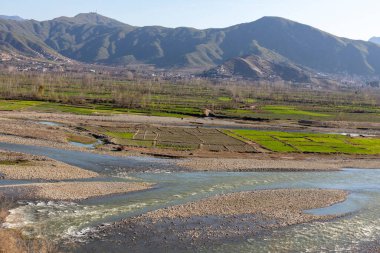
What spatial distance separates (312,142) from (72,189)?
5193 cm

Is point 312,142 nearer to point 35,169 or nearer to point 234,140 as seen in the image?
point 234,140

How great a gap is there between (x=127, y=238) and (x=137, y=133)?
48048 millimetres

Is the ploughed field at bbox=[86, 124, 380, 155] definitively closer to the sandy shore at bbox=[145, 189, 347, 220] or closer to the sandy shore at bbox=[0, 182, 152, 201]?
the sandy shore at bbox=[0, 182, 152, 201]

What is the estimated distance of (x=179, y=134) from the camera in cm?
7906

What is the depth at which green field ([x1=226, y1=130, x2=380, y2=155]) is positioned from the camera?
71.8 m

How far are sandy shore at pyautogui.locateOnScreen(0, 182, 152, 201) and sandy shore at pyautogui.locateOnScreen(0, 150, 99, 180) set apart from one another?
3602 mm

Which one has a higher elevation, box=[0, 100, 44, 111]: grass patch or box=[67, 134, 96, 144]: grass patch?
box=[0, 100, 44, 111]: grass patch

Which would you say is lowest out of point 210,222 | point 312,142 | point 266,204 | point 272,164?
point 210,222

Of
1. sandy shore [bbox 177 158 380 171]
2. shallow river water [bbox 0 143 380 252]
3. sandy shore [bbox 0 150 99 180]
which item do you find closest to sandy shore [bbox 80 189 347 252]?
shallow river water [bbox 0 143 380 252]

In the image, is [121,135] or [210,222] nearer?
[210,222]

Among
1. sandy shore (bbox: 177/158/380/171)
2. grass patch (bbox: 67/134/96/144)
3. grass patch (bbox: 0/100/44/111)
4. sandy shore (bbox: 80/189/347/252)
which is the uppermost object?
grass patch (bbox: 0/100/44/111)

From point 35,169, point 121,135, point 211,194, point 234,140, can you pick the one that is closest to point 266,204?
point 211,194

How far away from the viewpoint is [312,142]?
78.9 metres

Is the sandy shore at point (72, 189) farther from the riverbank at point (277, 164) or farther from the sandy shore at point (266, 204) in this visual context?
the riverbank at point (277, 164)
